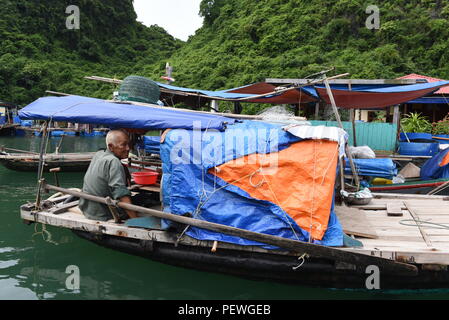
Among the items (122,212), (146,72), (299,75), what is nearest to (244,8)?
(146,72)

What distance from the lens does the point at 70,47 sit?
5522cm

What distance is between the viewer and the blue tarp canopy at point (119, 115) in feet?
14.4

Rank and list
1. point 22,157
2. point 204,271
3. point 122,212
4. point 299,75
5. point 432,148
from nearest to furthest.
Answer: point 204,271 → point 122,212 → point 432,148 → point 22,157 → point 299,75

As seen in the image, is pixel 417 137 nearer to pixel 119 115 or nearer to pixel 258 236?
pixel 258 236

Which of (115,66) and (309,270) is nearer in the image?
(309,270)

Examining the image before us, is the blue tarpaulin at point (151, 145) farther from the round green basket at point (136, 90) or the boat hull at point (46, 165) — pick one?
the boat hull at point (46, 165)

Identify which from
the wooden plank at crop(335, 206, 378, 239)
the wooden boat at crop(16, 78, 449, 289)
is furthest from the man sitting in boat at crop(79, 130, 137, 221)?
the wooden plank at crop(335, 206, 378, 239)

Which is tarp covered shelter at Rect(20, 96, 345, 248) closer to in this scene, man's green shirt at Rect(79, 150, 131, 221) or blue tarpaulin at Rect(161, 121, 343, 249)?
blue tarpaulin at Rect(161, 121, 343, 249)

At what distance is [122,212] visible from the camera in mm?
5027

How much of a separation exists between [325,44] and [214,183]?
29027 mm

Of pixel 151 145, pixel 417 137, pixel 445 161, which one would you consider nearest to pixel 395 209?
pixel 445 161

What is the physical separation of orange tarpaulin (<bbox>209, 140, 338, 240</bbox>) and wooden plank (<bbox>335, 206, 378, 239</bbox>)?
0.74 m

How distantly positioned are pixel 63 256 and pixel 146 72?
4192 cm
